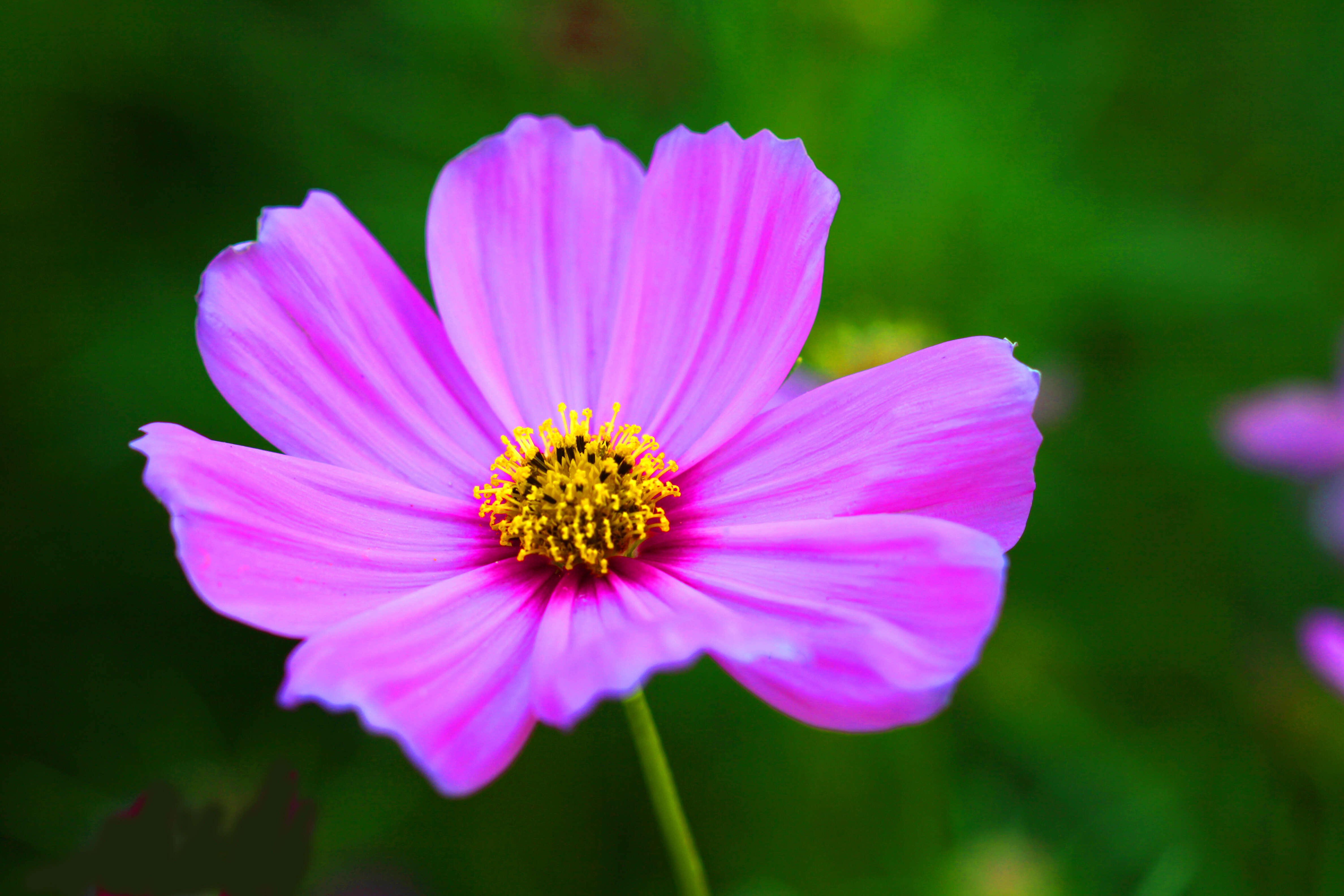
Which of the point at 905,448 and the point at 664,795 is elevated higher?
the point at 905,448

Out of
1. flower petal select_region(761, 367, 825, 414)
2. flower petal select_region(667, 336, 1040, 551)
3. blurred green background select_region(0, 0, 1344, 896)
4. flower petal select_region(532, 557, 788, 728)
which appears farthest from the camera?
blurred green background select_region(0, 0, 1344, 896)

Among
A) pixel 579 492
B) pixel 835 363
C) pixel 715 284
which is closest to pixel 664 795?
pixel 579 492

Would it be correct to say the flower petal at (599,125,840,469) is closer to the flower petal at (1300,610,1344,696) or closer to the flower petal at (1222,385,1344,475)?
the flower petal at (1300,610,1344,696)

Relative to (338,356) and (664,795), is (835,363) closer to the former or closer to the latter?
(338,356)

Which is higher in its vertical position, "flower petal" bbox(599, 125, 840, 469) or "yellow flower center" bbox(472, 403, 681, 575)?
"flower petal" bbox(599, 125, 840, 469)

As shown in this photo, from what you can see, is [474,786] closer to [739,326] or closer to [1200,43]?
[739,326]

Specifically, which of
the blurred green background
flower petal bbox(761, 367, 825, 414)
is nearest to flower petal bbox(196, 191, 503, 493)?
flower petal bbox(761, 367, 825, 414)

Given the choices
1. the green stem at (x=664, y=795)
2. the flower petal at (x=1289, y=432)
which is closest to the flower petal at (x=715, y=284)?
the green stem at (x=664, y=795)
